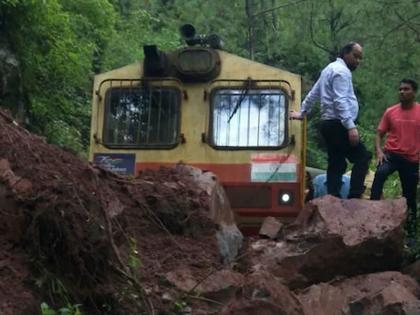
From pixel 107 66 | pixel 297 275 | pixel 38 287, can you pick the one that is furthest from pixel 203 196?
pixel 107 66

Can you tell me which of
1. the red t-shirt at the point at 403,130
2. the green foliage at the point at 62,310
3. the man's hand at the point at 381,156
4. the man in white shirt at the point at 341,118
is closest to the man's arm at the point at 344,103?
the man in white shirt at the point at 341,118

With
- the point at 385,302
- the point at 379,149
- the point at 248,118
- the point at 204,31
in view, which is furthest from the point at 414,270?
the point at 204,31

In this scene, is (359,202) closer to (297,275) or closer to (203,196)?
(297,275)

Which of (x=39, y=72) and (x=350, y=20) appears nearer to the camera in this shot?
(x=39, y=72)

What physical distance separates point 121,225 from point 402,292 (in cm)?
185

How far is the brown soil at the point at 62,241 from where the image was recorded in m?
5.10

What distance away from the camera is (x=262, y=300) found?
16.5 ft

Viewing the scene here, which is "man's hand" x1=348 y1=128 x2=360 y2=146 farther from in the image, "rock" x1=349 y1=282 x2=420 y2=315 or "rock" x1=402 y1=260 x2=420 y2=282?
"rock" x1=349 y1=282 x2=420 y2=315

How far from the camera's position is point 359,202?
7.24 metres

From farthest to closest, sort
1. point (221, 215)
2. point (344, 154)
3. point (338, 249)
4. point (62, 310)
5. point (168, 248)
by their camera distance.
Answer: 1. point (344, 154)
2. point (221, 215)
3. point (338, 249)
4. point (168, 248)
5. point (62, 310)

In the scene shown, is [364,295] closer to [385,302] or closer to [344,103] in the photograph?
[385,302]

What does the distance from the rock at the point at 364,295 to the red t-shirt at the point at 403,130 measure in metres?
1.69

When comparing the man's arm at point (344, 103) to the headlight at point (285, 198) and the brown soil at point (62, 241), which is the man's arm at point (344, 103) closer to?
the headlight at point (285, 198)

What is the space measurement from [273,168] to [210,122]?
772mm
